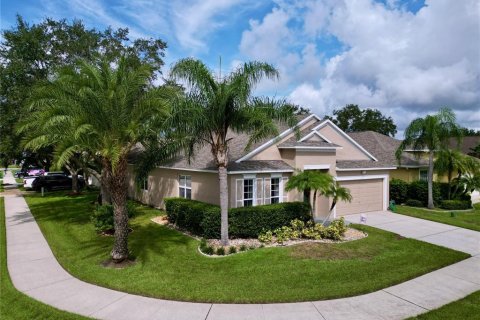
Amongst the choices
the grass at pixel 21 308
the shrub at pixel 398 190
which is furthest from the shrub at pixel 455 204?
the grass at pixel 21 308

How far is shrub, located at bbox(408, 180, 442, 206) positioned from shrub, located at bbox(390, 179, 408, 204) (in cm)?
36

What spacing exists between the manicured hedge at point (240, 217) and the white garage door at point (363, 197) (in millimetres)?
5106

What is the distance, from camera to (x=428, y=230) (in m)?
14.6

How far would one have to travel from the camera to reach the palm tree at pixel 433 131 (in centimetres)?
2073

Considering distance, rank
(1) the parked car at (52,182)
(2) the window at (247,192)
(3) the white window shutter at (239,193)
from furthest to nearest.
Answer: (1) the parked car at (52,182) < (2) the window at (247,192) < (3) the white window shutter at (239,193)

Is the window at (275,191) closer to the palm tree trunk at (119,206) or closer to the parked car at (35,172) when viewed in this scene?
the palm tree trunk at (119,206)

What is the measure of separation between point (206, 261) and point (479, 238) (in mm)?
11888

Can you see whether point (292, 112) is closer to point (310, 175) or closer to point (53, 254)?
point (310, 175)

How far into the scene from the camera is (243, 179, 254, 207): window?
47.5ft

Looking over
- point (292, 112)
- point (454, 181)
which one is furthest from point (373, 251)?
point (454, 181)

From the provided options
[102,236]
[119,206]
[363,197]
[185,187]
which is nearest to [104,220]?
[102,236]

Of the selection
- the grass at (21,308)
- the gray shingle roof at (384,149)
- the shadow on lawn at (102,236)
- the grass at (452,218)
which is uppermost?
the gray shingle roof at (384,149)

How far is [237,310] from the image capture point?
6.74 metres

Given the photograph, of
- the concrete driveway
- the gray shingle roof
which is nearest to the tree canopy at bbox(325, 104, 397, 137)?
the gray shingle roof
